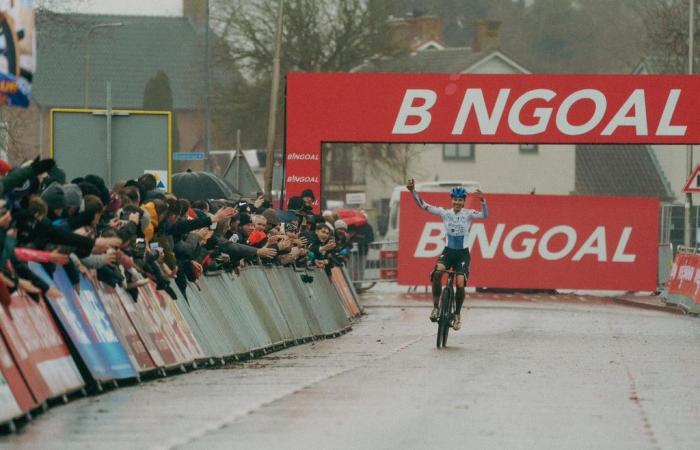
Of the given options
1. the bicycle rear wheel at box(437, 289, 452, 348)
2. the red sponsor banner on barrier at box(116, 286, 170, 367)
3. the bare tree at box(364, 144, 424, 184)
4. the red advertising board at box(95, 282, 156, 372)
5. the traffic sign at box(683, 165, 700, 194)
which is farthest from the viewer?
the bare tree at box(364, 144, 424, 184)

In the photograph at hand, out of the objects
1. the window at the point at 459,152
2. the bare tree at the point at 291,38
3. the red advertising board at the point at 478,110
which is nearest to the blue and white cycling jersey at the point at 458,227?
the red advertising board at the point at 478,110

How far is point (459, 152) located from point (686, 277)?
48.7 m

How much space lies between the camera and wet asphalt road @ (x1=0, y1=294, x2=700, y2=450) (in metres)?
10.0

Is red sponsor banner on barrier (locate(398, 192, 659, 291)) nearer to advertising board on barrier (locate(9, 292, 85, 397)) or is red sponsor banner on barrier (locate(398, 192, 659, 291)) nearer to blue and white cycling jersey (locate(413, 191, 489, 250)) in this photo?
blue and white cycling jersey (locate(413, 191, 489, 250))

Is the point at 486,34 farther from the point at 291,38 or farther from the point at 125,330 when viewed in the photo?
the point at 125,330

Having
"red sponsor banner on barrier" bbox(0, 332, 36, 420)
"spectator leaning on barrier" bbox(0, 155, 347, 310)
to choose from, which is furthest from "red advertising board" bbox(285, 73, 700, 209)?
"red sponsor banner on barrier" bbox(0, 332, 36, 420)

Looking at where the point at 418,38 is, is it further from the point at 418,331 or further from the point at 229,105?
the point at 418,331

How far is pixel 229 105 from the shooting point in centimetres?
6812

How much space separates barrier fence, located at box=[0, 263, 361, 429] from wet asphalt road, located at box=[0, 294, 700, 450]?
228 mm

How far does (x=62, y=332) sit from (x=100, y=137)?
8.02 m

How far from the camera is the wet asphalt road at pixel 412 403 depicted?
10.0 meters

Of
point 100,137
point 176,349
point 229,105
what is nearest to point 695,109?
point 100,137

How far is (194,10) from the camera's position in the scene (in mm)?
94562

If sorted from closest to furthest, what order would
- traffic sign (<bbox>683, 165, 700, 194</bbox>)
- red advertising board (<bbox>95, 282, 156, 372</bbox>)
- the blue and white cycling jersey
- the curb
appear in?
1. red advertising board (<bbox>95, 282, 156, 372</bbox>)
2. the blue and white cycling jersey
3. traffic sign (<bbox>683, 165, 700, 194</bbox>)
4. the curb
